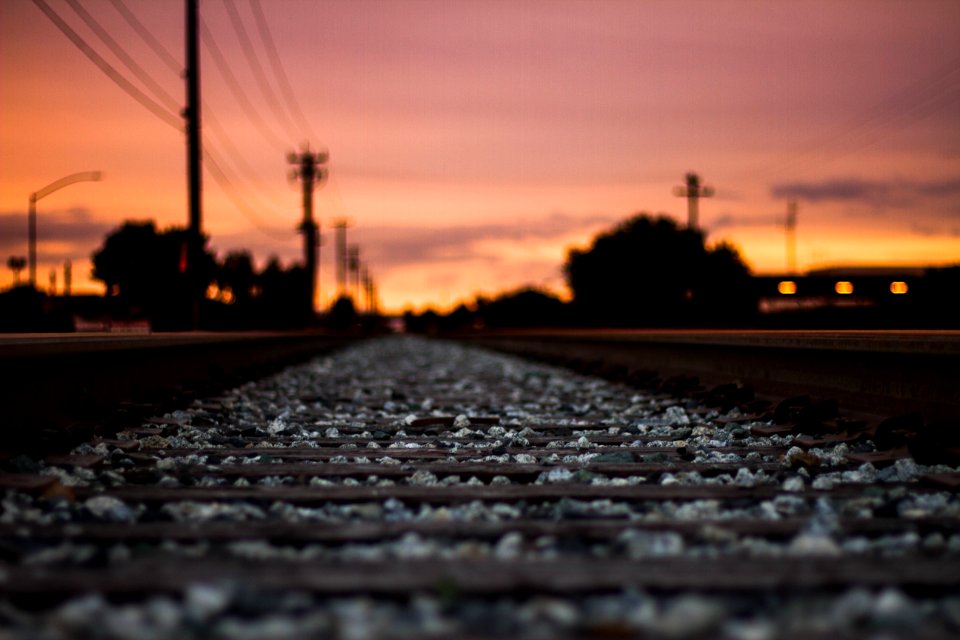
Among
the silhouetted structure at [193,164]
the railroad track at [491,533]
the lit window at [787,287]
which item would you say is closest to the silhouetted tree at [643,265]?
the lit window at [787,287]

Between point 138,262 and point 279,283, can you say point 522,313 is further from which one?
point 279,283

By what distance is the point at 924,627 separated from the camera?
1.95 m

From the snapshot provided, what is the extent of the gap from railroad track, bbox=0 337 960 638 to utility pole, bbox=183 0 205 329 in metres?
13.4

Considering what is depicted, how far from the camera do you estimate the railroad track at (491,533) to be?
2.01 meters

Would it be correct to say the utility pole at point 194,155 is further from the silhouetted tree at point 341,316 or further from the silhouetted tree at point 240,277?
the silhouetted tree at point 240,277

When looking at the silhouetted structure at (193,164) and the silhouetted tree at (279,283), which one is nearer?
the silhouetted structure at (193,164)

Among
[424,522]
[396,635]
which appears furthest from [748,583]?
[424,522]

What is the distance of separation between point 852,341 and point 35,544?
15.6 ft

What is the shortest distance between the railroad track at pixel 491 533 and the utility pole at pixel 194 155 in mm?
13389

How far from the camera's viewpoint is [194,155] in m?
18.3

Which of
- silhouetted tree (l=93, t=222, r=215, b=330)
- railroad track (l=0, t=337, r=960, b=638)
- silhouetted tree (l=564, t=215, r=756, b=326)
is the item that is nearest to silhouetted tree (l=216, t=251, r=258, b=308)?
silhouetted tree (l=93, t=222, r=215, b=330)

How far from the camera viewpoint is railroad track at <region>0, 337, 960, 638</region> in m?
2.01

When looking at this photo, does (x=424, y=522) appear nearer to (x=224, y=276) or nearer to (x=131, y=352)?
(x=131, y=352)

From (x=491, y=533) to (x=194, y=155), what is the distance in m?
17.2
